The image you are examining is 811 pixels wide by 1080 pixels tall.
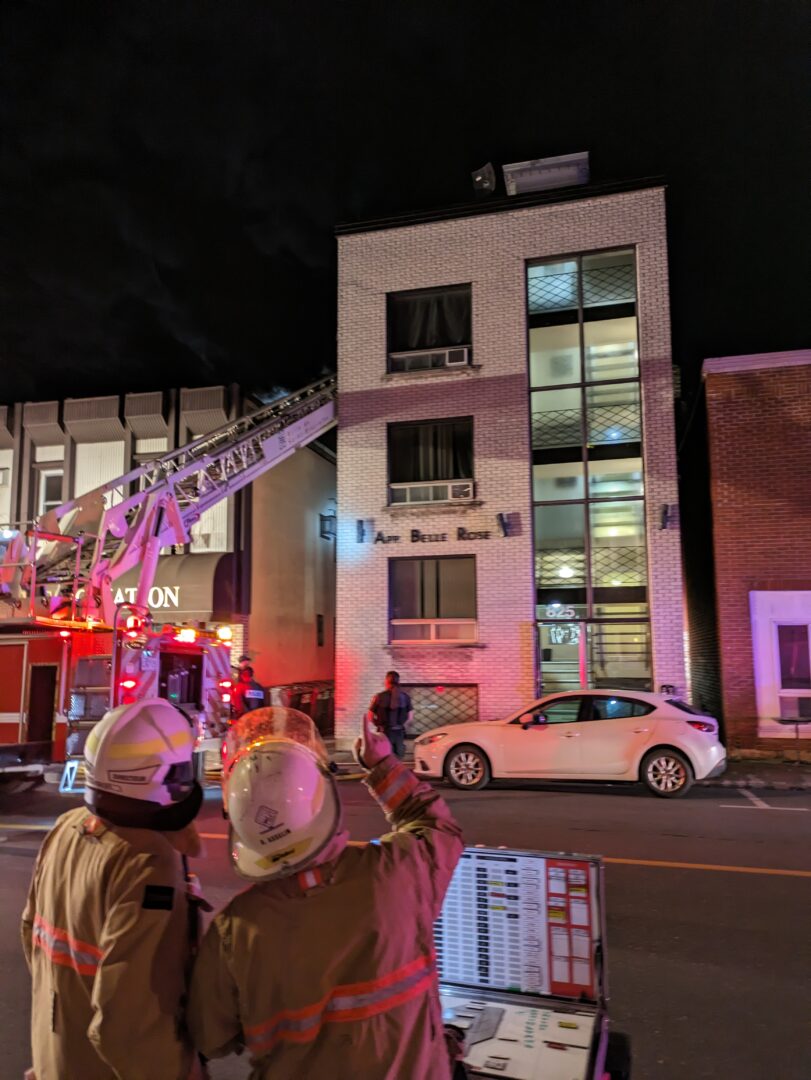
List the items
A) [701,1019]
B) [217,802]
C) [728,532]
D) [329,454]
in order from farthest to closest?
1. [329,454]
2. [728,532]
3. [217,802]
4. [701,1019]

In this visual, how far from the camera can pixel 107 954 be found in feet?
6.23

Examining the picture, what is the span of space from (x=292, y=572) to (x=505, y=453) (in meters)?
7.03

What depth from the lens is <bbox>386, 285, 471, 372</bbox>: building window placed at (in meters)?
17.0

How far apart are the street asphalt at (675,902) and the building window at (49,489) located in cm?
931

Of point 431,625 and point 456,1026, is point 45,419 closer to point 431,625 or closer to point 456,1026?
point 431,625

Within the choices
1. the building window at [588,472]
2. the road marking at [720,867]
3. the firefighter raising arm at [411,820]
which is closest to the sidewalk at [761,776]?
the building window at [588,472]

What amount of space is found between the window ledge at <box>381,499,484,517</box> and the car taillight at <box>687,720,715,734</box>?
21.4 ft

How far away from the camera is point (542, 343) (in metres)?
17.2

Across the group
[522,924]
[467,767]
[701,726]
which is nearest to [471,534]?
[467,767]

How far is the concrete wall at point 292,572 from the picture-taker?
18.9 m

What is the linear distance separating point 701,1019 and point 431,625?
12.1 metres

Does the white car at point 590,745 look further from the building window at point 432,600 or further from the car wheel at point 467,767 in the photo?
the building window at point 432,600

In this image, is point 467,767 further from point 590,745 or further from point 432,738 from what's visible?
point 590,745

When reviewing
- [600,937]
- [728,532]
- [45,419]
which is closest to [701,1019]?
[600,937]
